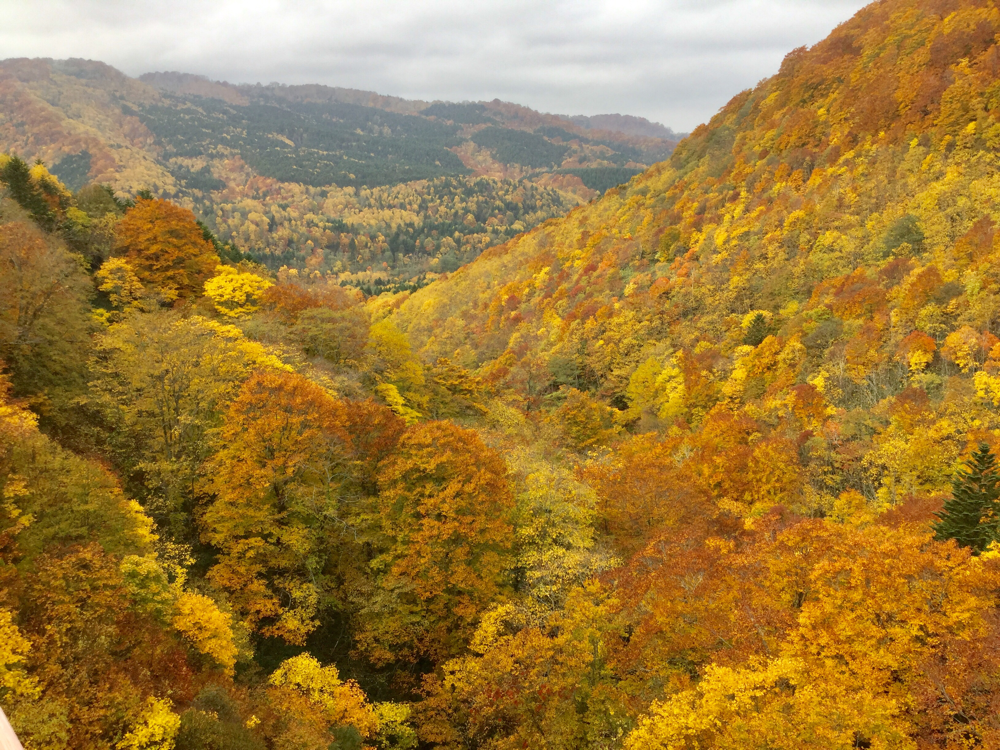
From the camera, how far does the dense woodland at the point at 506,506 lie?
59.8 ft

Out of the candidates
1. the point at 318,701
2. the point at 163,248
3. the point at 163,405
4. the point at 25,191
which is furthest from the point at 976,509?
the point at 25,191

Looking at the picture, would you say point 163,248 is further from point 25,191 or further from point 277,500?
point 277,500

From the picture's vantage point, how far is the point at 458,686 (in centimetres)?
2644

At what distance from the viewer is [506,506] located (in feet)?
112

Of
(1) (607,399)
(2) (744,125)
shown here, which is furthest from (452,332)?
(2) (744,125)

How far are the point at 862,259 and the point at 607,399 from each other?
115 ft

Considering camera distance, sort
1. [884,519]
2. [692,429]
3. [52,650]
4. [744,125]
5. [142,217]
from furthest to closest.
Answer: [744,125] → [692,429] → [142,217] → [884,519] → [52,650]

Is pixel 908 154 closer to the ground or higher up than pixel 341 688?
higher up

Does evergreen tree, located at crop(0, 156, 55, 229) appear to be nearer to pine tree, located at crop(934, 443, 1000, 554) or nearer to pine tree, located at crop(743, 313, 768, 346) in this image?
pine tree, located at crop(934, 443, 1000, 554)

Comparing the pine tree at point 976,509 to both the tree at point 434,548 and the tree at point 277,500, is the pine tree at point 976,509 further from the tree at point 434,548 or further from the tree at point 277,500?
the tree at point 277,500

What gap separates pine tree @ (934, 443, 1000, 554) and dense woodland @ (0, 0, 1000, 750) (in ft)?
0.58

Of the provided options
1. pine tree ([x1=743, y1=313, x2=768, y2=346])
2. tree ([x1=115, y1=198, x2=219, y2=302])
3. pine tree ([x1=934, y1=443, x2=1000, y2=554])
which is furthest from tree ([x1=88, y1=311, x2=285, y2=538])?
pine tree ([x1=743, y1=313, x2=768, y2=346])

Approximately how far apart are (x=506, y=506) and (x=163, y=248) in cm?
4087

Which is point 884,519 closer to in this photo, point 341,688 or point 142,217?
point 341,688
